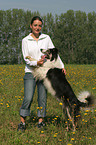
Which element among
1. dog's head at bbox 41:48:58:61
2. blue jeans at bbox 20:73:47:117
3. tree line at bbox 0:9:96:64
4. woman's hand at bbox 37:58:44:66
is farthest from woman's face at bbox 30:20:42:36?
tree line at bbox 0:9:96:64

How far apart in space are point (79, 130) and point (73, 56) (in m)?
28.3

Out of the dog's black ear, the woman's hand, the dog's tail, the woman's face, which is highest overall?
the woman's face

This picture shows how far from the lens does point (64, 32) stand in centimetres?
3284

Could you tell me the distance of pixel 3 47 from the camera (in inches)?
1179

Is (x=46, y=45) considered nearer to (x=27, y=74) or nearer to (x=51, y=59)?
(x=51, y=59)

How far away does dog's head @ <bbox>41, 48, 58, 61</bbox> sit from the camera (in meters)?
3.62

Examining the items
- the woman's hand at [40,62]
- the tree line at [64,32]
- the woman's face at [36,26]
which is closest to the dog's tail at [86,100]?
the woman's hand at [40,62]

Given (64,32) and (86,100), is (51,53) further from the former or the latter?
(64,32)

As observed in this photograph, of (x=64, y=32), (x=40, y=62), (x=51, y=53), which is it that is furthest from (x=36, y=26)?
(x=64, y=32)

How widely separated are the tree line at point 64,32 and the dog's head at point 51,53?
90.8 feet

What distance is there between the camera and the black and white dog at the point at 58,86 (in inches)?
139

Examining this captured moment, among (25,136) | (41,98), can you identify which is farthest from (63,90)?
(25,136)

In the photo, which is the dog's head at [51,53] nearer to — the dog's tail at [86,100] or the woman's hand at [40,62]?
the woman's hand at [40,62]

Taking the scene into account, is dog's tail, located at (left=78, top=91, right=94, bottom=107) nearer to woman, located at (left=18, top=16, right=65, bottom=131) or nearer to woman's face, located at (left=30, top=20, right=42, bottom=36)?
woman, located at (left=18, top=16, right=65, bottom=131)
